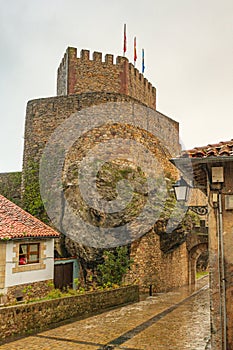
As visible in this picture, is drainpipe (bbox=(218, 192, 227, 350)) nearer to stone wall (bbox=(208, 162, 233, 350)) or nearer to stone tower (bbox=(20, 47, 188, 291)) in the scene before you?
stone wall (bbox=(208, 162, 233, 350))

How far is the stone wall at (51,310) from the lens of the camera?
8.20 metres

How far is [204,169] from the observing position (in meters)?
5.87

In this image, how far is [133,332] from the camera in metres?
8.47

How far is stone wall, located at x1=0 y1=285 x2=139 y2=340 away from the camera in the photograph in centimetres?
820

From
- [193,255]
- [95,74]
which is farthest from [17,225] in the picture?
[95,74]

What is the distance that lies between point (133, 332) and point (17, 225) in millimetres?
5688

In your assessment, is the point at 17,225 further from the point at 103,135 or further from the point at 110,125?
the point at 110,125

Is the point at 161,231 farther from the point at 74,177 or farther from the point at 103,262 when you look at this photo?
the point at 74,177

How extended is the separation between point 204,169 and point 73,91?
52.9 feet

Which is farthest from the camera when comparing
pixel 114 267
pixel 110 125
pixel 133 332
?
pixel 110 125

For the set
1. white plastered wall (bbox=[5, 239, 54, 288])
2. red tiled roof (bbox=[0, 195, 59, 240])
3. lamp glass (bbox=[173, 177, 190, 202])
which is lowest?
white plastered wall (bbox=[5, 239, 54, 288])

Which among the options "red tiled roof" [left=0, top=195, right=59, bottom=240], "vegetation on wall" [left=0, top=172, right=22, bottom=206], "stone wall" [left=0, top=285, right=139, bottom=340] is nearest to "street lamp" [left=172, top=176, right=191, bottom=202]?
"stone wall" [left=0, top=285, right=139, bottom=340]

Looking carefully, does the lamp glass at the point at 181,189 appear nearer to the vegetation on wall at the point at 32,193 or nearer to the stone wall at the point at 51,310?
the stone wall at the point at 51,310

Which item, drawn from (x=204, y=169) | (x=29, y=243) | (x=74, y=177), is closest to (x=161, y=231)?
(x=74, y=177)
